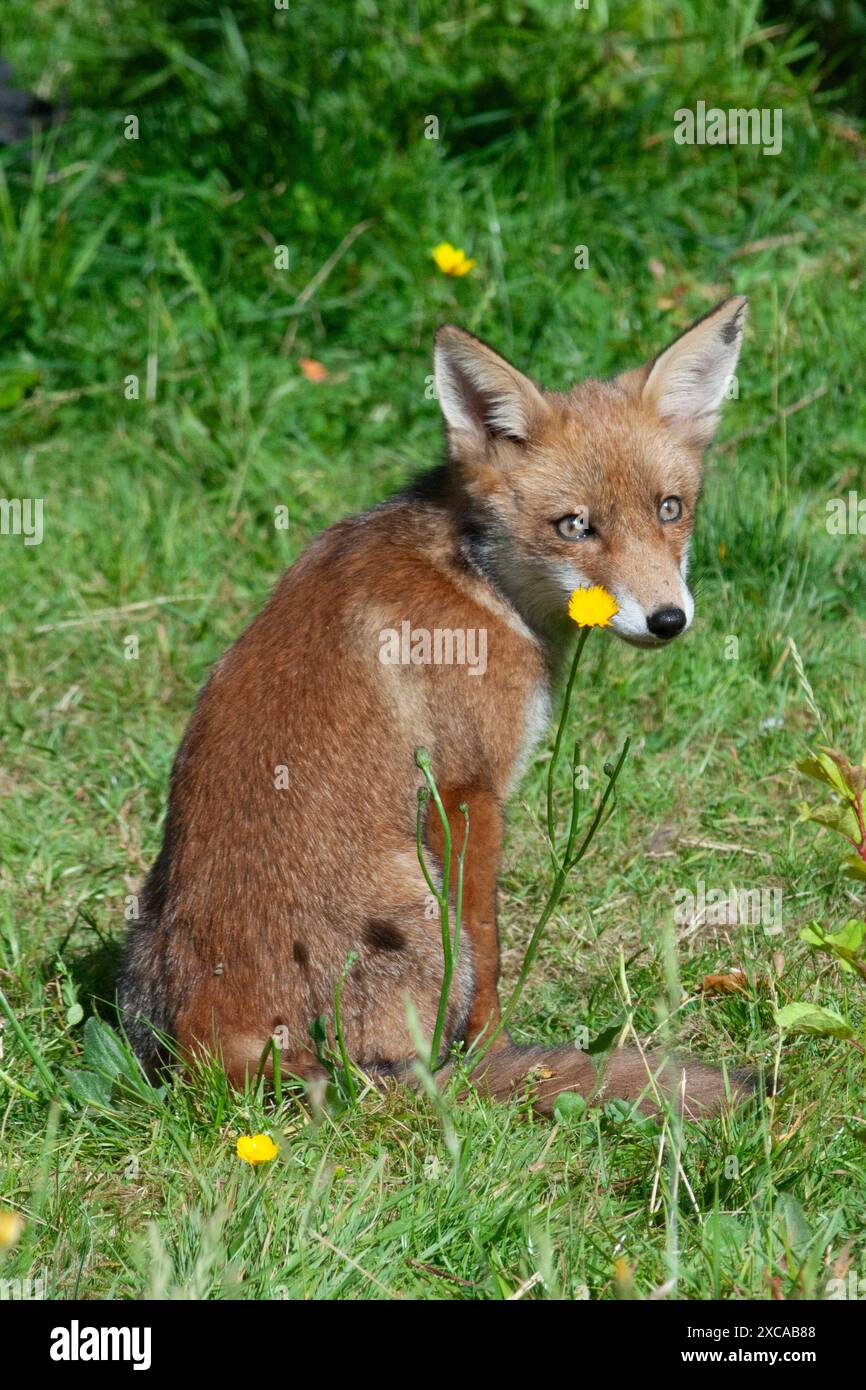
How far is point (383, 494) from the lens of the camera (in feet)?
22.3

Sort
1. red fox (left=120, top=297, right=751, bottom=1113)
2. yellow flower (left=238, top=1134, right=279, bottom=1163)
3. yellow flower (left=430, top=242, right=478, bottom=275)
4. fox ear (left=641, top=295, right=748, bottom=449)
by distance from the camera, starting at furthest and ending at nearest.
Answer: yellow flower (left=430, top=242, right=478, bottom=275)
fox ear (left=641, top=295, right=748, bottom=449)
red fox (left=120, top=297, right=751, bottom=1113)
yellow flower (left=238, top=1134, right=279, bottom=1163)

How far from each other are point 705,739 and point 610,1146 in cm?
215

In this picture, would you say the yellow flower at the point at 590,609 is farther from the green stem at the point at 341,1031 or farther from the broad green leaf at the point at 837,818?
the green stem at the point at 341,1031

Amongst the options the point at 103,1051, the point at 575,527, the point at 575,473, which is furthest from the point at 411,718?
the point at 103,1051

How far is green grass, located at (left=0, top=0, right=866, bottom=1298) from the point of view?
345 centimetres

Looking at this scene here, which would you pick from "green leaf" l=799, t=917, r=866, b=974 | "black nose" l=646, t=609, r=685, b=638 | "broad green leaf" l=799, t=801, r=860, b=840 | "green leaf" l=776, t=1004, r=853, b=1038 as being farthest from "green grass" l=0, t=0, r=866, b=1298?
"black nose" l=646, t=609, r=685, b=638

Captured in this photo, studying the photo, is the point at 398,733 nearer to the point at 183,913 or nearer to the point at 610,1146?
the point at 183,913

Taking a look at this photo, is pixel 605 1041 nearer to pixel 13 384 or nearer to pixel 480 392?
pixel 480 392

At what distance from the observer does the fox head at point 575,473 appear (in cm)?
433

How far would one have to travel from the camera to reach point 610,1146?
374cm

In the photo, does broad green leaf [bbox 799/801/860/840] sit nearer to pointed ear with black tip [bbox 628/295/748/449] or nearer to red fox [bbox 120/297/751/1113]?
red fox [bbox 120/297/751/1113]

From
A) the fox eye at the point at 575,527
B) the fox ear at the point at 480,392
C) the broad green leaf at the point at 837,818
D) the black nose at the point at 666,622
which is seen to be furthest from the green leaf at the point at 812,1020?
the fox ear at the point at 480,392
